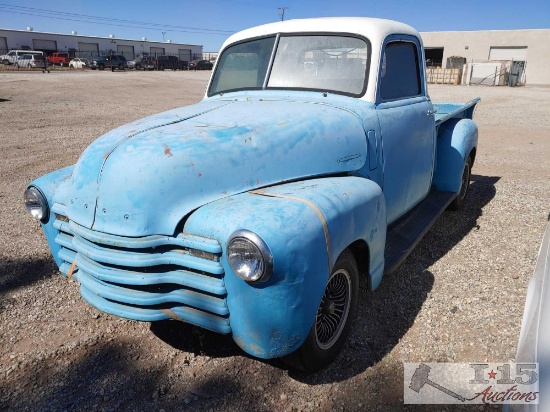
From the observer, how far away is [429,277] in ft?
12.1

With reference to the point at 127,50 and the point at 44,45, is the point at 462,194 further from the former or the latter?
the point at 127,50

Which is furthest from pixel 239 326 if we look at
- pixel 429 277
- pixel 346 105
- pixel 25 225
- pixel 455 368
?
pixel 25 225

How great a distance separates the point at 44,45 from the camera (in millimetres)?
56750

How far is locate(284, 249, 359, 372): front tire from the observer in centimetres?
240

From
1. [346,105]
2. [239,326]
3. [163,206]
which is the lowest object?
[239,326]

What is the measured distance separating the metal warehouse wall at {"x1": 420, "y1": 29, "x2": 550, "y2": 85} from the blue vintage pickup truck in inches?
1657

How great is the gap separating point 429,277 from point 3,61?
48.2m

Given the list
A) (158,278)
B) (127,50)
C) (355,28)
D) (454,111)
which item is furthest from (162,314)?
(127,50)

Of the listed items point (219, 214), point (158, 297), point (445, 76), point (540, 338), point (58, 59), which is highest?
point (58, 59)

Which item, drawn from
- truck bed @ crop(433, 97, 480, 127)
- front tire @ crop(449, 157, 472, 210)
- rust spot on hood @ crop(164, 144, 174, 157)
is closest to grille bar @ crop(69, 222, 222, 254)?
rust spot on hood @ crop(164, 144, 174, 157)

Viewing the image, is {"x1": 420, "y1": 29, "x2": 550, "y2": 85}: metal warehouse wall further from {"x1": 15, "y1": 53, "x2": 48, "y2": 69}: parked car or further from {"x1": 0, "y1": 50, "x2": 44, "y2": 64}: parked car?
{"x1": 0, "y1": 50, "x2": 44, "y2": 64}: parked car

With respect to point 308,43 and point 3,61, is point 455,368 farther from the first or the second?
point 3,61

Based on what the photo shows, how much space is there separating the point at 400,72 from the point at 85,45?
6703cm

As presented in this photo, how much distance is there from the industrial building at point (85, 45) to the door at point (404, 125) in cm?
5314
